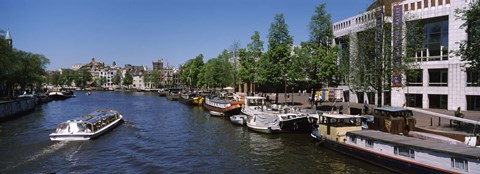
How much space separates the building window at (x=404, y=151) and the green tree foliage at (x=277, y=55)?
124ft

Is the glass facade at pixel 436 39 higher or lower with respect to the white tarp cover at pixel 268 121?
Answer: higher

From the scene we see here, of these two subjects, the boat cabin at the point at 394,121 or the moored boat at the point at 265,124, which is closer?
the boat cabin at the point at 394,121

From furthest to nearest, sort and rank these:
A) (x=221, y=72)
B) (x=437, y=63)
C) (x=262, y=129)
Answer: (x=221, y=72) < (x=437, y=63) < (x=262, y=129)

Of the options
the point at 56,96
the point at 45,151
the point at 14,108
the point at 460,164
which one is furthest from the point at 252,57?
the point at 56,96

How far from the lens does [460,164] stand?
21594 millimetres

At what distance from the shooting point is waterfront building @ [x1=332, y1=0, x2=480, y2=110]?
174 feet

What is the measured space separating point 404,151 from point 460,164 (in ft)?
13.5

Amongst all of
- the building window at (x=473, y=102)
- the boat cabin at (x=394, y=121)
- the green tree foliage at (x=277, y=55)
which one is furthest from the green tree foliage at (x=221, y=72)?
the boat cabin at (x=394, y=121)

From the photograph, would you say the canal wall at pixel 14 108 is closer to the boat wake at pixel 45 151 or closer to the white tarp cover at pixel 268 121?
the boat wake at pixel 45 151

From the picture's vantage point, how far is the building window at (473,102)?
52681 millimetres

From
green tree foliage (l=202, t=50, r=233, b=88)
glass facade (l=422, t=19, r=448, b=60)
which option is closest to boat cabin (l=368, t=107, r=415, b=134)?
glass facade (l=422, t=19, r=448, b=60)

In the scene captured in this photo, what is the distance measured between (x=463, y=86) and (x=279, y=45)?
2770cm

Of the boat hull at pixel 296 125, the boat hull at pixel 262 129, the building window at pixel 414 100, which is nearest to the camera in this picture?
the boat hull at pixel 296 125

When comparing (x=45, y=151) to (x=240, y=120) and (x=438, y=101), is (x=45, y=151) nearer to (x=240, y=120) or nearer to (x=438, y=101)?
(x=240, y=120)
